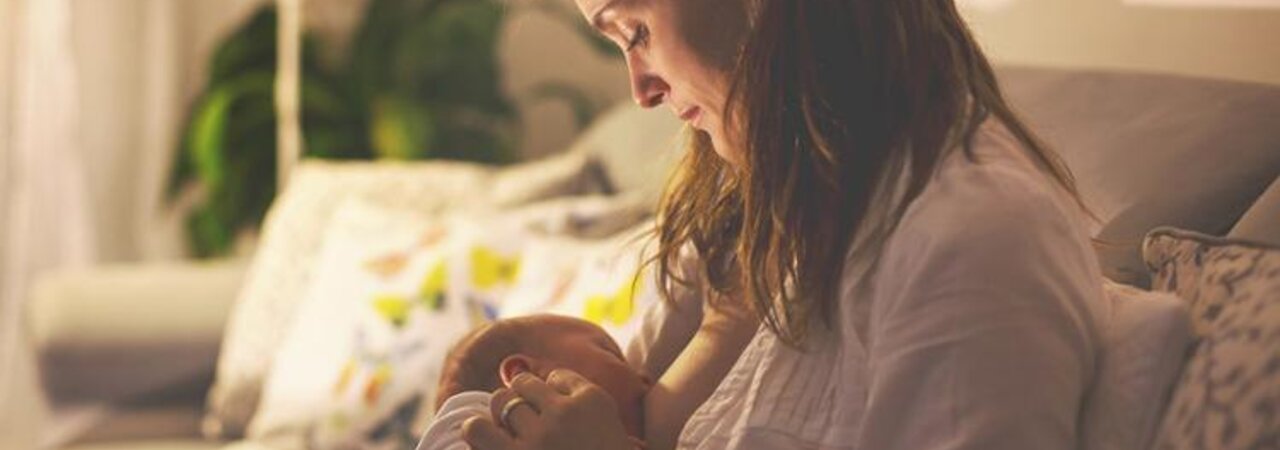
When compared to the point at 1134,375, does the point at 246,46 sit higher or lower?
lower

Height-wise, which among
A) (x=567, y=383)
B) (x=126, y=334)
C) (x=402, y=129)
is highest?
(x=567, y=383)

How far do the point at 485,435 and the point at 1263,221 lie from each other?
0.54 m

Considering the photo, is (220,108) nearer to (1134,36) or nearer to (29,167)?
(29,167)

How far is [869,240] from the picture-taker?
4.42ft

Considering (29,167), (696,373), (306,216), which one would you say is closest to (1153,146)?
(696,373)

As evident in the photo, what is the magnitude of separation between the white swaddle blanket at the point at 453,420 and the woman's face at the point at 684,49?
0.25m

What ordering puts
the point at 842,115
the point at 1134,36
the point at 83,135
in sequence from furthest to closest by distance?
the point at 83,135, the point at 1134,36, the point at 842,115

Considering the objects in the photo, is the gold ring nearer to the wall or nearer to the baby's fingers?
the baby's fingers

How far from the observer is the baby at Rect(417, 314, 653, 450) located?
5.55ft

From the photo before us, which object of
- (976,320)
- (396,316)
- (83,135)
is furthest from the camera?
(83,135)

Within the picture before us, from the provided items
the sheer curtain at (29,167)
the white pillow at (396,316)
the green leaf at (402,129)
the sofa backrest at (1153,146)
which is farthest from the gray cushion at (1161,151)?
the sheer curtain at (29,167)

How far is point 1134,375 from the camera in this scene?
131 cm

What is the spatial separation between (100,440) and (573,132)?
4.21ft

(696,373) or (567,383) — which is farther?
(696,373)
